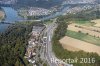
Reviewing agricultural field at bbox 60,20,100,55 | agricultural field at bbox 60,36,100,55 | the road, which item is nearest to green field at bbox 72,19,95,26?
agricultural field at bbox 60,20,100,55

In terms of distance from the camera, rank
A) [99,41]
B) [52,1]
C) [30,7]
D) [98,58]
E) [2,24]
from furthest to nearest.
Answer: [52,1] < [30,7] < [2,24] < [99,41] < [98,58]

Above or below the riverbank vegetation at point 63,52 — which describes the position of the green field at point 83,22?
below

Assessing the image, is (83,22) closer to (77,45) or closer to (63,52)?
(77,45)

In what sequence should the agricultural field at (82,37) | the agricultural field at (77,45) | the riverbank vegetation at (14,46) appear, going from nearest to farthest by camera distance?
1. the riverbank vegetation at (14,46)
2. the agricultural field at (77,45)
3. the agricultural field at (82,37)

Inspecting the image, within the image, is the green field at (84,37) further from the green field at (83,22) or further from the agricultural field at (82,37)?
the green field at (83,22)

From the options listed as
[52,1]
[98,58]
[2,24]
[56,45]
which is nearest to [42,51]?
[56,45]

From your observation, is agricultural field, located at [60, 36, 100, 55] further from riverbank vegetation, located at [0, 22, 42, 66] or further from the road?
riverbank vegetation, located at [0, 22, 42, 66]

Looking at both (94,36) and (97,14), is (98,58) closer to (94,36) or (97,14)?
(94,36)

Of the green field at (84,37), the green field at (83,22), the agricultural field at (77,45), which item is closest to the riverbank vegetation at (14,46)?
the agricultural field at (77,45)
